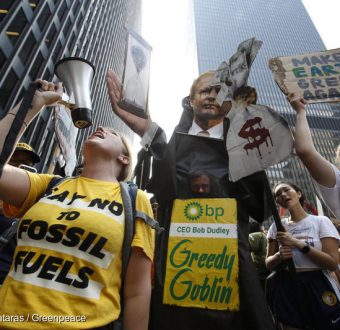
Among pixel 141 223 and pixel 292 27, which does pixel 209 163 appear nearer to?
pixel 141 223

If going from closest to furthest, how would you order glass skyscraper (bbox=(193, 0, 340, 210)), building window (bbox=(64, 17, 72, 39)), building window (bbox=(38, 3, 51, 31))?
building window (bbox=(38, 3, 51, 31)), building window (bbox=(64, 17, 72, 39)), glass skyscraper (bbox=(193, 0, 340, 210))

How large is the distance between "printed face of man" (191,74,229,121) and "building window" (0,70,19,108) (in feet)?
62.8

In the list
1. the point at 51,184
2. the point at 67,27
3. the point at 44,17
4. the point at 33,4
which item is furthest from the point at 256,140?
the point at 67,27

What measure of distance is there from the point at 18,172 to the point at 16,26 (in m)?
23.7

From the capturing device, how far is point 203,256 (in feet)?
5.56

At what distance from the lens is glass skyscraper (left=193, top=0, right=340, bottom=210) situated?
6675 centimetres

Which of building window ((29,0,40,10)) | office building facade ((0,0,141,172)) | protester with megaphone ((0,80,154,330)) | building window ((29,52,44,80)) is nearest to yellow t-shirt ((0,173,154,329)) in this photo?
protester with megaphone ((0,80,154,330))

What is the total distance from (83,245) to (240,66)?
160 centimetres

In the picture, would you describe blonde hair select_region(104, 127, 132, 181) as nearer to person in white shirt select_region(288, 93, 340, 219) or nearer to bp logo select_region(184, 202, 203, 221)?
bp logo select_region(184, 202, 203, 221)

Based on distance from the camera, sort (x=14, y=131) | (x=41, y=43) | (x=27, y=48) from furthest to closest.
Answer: (x=41, y=43) → (x=27, y=48) → (x=14, y=131)

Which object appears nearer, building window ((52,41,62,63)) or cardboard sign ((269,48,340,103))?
cardboard sign ((269,48,340,103))

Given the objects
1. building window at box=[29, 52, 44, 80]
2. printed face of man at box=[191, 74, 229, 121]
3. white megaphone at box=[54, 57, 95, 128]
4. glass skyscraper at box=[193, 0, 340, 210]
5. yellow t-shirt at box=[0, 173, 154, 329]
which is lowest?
yellow t-shirt at box=[0, 173, 154, 329]

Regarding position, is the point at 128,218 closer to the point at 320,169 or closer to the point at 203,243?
the point at 203,243

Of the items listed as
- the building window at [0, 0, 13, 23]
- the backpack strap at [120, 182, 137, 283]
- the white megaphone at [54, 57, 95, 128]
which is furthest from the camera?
the building window at [0, 0, 13, 23]
